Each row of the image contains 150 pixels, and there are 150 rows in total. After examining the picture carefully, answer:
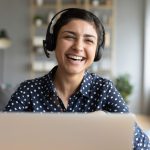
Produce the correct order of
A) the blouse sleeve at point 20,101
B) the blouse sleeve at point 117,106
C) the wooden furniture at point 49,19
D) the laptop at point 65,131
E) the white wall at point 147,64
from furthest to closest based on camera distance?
the wooden furniture at point 49,19 → the white wall at point 147,64 → the blouse sleeve at point 20,101 → the blouse sleeve at point 117,106 → the laptop at point 65,131

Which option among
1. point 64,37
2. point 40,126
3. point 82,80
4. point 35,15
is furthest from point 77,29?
point 35,15

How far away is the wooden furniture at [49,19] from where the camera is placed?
550 centimetres

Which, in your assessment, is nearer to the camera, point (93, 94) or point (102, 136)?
point (102, 136)

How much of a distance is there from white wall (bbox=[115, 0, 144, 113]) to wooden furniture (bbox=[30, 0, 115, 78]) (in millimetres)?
140

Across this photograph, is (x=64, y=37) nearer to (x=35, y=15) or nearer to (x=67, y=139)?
(x=67, y=139)

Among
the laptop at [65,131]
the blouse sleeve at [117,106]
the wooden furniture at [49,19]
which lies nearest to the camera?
the laptop at [65,131]

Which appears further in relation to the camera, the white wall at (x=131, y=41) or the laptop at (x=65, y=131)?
the white wall at (x=131, y=41)

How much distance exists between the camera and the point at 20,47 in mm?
5723

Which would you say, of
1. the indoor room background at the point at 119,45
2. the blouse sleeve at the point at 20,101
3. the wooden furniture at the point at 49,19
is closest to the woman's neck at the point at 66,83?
the blouse sleeve at the point at 20,101

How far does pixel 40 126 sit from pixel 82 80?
1.73 ft

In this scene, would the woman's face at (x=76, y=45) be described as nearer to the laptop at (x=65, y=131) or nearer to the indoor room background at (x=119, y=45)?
the laptop at (x=65, y=131)

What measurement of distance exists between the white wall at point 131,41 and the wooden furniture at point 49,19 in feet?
0.46

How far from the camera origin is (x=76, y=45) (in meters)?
1.06

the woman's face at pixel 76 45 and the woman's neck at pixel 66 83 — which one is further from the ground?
the woman's face at pixel 76 45
